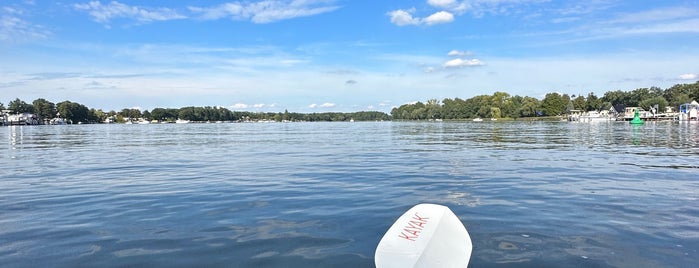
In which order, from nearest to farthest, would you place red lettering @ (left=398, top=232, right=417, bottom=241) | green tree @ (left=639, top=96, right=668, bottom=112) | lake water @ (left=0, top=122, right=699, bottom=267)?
red lettering @ (left=398, top=232, right=417, bottom=241) → lake water @ (left=0, top=122, right=699, bottom=267) → green tree @ (left=639, top=96, right=668, bottom=112)

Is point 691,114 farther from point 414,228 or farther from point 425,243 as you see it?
point 425,243

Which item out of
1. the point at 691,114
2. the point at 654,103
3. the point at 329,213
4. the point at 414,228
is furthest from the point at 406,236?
the point at 654,103

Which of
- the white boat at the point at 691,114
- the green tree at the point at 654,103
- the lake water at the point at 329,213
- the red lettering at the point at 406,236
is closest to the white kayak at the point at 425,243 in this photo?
the red lettering at the point at 406,236

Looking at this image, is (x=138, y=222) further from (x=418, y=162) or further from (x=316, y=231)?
(x=418, y=162)

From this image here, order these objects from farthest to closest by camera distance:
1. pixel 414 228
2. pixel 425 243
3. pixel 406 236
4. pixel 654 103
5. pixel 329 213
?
pixel 654 103
pixel 329 213
pixel 414 228
pixel 406 236
pixel 425 243

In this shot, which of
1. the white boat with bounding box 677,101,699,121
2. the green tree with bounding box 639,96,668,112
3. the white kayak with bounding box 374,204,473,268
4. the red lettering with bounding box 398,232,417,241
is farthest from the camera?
the green tree with bounding box 639,96,668,112

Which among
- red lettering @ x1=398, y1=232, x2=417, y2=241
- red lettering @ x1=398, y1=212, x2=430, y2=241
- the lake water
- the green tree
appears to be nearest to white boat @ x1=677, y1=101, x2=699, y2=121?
the green tree

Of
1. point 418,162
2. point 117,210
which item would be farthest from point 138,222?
point 418,162

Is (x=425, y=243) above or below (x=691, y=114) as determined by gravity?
below

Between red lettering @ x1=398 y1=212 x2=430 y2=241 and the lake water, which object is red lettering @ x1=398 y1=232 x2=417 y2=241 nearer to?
red lettering @ x1=398 y1=212 x2=430 y2=241
